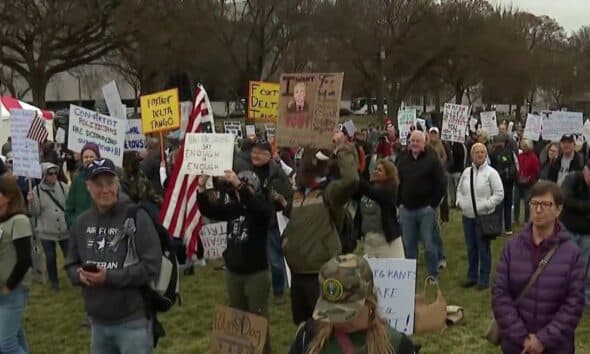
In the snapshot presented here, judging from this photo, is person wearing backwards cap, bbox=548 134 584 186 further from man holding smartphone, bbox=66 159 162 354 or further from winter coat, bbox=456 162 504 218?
man holding smartphone, bbox=66 159 162 354

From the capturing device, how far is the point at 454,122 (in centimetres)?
1465

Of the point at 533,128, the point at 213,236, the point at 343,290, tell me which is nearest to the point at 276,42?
the point at 533,128

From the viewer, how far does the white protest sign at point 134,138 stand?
13055 millimetres

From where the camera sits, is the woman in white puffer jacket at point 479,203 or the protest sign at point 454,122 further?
the protest sign at point 454,122

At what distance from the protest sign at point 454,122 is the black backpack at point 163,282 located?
10.7m

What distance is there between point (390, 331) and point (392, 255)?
15.3ft

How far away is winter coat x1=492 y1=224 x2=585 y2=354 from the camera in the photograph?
4480 mm

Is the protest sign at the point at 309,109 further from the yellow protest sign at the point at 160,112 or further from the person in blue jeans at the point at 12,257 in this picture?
the yellow protest sign at the point at 160,112

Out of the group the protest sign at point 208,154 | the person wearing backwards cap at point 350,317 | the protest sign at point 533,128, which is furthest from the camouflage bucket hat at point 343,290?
the protest sign at point 533,128

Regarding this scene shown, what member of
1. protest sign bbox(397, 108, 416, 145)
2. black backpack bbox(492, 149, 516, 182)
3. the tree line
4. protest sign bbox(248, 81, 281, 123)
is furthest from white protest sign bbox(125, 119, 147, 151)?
the tree line

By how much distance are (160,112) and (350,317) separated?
23.5 ft

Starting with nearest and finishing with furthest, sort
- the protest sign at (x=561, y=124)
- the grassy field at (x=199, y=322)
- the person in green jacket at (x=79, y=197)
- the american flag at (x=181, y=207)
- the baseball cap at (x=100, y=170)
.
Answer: the baseball cap at (x=100, y=170) → the american flag at (x=181, y=207) → the grassy field at (x=199, y=322) → the person in green jacket at (x=79, y=197) → the protest sign at (x=561, y=124)

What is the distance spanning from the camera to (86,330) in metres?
7.72

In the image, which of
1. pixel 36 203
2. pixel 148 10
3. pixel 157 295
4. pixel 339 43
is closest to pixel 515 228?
pixel 36 203
